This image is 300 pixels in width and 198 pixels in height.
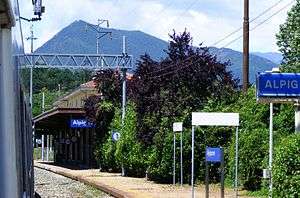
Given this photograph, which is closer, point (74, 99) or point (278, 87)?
point (278, 87)

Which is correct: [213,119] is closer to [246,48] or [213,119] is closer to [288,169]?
[288,169]

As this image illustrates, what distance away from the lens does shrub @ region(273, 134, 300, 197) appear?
1247cm

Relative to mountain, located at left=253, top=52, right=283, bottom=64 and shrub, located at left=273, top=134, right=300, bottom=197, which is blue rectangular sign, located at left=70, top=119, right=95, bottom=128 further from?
shrub, located at left=273, top=134, right=300, bottom=197

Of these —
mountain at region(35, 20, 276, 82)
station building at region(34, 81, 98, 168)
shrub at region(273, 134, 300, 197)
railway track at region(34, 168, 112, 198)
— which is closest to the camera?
shrub at region(273, 134, 300, 197)

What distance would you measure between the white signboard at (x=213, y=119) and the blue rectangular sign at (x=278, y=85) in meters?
4.38

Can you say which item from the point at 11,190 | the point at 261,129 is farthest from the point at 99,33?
the point at 11,190

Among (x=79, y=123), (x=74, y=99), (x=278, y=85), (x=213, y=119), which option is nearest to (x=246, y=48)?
(x=213, y=119)

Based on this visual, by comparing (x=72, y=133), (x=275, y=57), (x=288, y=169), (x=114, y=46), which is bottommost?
(x=72, y=133)

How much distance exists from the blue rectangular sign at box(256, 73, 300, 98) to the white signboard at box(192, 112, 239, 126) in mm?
4375

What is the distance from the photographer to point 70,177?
4091cm

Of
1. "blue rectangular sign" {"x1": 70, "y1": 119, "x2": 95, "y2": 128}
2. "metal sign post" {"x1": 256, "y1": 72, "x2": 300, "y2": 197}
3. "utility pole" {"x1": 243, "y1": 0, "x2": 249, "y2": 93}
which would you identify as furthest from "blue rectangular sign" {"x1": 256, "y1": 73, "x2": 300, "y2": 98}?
"blue rectangular sign" {"x1": 70, "y1": 119, "x2": 95, "y2": 128}

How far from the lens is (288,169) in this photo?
1266cm

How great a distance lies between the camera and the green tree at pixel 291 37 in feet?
117

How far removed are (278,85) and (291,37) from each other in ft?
78.7
